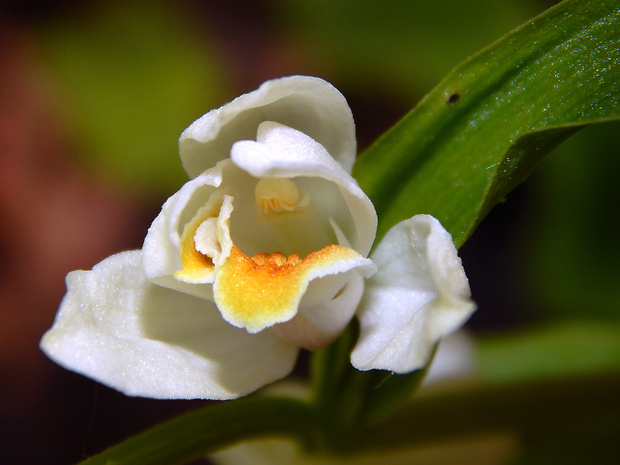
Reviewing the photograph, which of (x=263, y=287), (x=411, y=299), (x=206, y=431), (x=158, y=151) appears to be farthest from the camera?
(x=158, y=151)

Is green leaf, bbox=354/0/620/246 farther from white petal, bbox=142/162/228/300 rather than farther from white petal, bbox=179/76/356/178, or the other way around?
white petal, bbox=142/162/228/300

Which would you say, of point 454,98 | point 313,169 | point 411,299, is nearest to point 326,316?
point 411,299

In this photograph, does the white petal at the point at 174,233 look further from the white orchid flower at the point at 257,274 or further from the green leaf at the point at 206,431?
the green leaf at the point at 206,431

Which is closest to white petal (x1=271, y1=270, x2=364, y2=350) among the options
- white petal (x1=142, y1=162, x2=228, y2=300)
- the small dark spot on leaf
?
white petal (x1=142, y1=162, x2=228, y2=300)

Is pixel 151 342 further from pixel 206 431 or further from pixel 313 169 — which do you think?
pixel 313 169

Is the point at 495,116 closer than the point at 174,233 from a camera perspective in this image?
No

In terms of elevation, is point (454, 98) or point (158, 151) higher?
point (454, 98)
